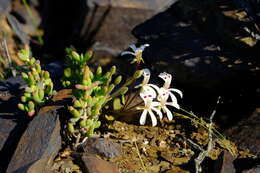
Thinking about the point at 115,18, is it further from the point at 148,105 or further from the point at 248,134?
the point at 248,134

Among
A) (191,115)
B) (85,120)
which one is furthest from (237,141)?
(85,120)

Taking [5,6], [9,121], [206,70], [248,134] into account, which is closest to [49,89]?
[9,121]

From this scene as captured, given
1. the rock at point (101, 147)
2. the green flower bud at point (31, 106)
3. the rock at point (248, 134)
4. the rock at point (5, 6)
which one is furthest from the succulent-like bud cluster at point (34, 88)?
the rock at point (5, 6)

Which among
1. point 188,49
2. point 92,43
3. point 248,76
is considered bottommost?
point 248,76

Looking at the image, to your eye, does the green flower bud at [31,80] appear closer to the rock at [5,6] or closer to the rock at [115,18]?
the rock at [115,18]

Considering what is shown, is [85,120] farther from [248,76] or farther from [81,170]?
Answer: [248,76]

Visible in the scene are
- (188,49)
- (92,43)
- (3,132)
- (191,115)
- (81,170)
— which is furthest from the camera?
(92,43)

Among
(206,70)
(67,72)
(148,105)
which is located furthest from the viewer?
(206,70)
